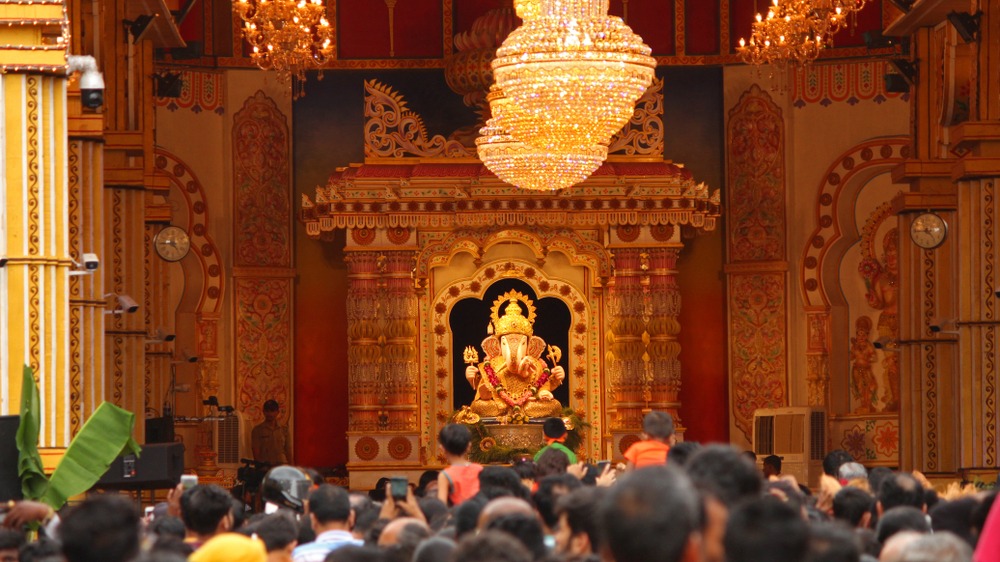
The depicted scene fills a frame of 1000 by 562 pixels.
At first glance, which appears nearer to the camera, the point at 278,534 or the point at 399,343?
the point at 278,534

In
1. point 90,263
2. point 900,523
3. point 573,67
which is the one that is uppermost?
point 573,67

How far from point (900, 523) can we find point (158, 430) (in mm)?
12767

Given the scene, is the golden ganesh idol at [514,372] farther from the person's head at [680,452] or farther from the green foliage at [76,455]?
the person's head at [680,452]

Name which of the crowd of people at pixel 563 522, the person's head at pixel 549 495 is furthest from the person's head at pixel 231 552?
the person's head at pixel 549 495

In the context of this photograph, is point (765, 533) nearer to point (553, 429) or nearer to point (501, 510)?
point (501, 510)

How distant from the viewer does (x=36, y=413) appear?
33.6ft

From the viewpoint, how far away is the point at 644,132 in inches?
889

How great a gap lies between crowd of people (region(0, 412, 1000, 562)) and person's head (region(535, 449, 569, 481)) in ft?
0.04

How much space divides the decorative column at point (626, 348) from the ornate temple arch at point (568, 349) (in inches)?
12.0

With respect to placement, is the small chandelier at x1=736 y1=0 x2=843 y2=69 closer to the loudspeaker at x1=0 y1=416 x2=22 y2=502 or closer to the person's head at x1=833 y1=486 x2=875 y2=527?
the loudspeaker at x1=0 y1=416 x2=22 y2=502

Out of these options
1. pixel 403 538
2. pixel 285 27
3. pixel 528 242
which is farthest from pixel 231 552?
pixel 528 242

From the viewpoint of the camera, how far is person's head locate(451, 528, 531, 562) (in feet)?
15.3

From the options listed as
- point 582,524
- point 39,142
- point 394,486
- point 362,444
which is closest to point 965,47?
point 362,444

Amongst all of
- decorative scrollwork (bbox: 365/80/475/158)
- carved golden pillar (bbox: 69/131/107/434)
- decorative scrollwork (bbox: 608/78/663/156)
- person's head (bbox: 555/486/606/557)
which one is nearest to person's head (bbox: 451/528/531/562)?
person's head (bbox: 555/486/606/557)
